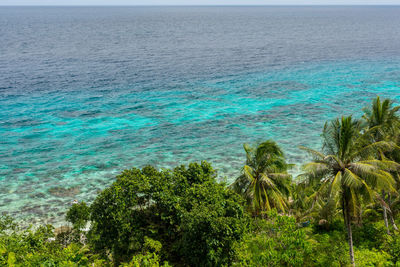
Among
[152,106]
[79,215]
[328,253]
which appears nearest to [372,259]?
[328,253]

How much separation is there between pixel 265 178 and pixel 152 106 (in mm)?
39136

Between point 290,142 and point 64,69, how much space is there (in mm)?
60816

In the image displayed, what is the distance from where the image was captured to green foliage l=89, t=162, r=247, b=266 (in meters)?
18.7

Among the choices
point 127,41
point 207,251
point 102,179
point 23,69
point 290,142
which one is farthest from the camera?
point 127,41

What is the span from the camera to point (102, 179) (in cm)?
3762

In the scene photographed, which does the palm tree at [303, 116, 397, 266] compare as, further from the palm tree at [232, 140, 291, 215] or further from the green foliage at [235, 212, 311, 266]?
the palm tree at [232, 140, 291, 215]

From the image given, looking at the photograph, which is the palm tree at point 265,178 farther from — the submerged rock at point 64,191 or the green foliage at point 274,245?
the submerged rock at point 64,191

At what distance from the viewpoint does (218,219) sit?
61.2ft

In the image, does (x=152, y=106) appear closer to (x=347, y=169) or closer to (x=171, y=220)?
(x=171, y=220)

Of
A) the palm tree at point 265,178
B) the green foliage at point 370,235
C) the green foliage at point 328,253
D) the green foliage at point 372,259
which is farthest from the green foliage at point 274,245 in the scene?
the green foliage at point 370,235

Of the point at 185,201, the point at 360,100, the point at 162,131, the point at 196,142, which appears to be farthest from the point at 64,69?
the point at 185,201

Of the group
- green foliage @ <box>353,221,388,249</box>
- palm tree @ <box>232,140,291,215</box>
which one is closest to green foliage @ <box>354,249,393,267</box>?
green foliage @ <box>353,221,388,249</box>

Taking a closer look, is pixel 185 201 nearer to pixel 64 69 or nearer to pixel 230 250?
pixel 230 250

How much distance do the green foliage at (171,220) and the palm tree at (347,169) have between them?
537 centimetres
